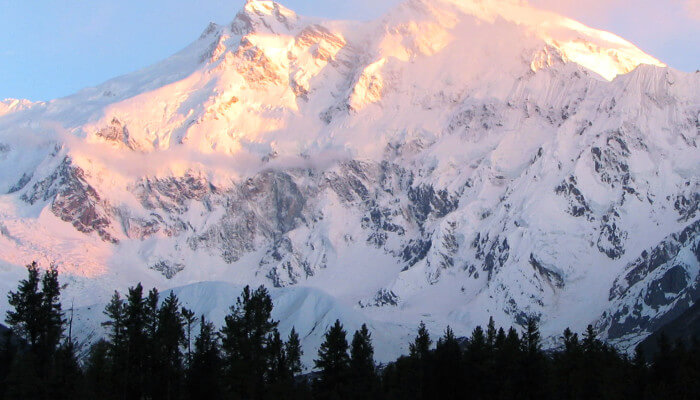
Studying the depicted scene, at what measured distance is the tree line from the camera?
10450 centimetres

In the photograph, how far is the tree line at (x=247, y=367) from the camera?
104 metres

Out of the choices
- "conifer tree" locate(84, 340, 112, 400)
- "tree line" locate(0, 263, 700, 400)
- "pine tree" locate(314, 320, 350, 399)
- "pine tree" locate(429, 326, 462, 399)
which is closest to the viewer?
"conifer tree" locate(84, 340, 112, 400)

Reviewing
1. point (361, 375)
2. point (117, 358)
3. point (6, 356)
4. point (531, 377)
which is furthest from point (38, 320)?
point (531, 377)

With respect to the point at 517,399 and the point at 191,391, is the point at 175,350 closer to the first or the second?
the point at 191,391

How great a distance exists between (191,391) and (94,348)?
600 inches

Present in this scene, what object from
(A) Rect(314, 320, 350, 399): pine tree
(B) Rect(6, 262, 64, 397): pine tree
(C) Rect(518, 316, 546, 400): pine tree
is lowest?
(C) Rect(518, 316, 546, 400): pine tree

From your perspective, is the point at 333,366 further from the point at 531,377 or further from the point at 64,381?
the point at 64,381

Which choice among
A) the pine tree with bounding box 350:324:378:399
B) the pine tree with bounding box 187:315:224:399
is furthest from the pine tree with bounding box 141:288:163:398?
the pine tree with bounding box 350:324:378:399

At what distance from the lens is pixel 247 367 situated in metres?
107

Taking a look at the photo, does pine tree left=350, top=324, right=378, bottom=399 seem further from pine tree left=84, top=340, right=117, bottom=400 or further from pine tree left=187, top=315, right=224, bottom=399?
pine tree left=84, top=340, right=117, bottom=400

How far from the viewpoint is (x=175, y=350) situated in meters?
111

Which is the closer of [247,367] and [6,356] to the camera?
[247,367]

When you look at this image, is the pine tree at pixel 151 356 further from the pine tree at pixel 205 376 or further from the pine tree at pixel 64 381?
the pine tree at pixel 64 381

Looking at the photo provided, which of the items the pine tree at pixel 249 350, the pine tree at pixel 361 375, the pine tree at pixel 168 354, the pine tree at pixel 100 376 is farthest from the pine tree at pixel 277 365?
the pine tree at pixel 100 376
